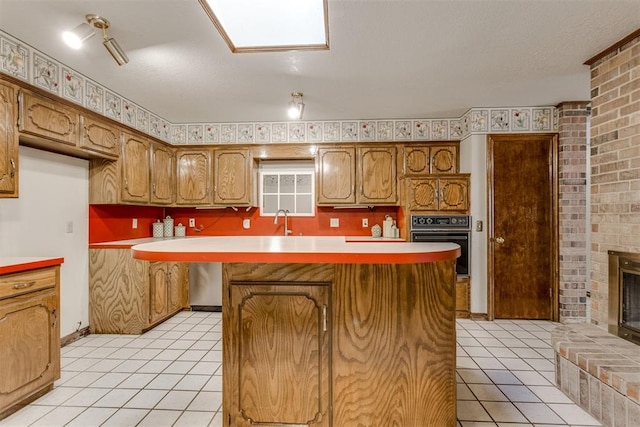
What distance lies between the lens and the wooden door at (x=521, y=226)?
3689mm

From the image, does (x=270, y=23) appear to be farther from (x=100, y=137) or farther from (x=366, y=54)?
(x=100, y=137)

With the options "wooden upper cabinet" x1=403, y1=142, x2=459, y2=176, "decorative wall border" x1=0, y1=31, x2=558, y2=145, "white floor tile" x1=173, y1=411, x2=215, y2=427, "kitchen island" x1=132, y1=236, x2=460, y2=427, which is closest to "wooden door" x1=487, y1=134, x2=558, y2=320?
"decorative wall border" x1=0, y1=31, x2=558, y2=145

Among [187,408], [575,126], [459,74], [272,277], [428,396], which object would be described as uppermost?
[459,74]

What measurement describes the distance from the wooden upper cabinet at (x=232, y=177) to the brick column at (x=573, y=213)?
3.73 m

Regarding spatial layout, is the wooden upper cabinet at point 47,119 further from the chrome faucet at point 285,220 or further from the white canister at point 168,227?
the chrome faucet at point 285,220

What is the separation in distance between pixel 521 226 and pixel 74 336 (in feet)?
16.1

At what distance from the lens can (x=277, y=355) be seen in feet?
5.47

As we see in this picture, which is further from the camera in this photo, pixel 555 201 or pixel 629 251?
pixel 555 201

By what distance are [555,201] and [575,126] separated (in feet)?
2.81

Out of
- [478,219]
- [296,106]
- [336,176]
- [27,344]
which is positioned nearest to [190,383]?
[27,344]

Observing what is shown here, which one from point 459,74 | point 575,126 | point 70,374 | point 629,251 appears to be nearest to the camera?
point 629,251

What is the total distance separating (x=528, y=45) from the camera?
2.39 metres

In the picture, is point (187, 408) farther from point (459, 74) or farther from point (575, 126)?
point (575, 126)

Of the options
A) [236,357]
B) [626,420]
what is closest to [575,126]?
[626,420]
